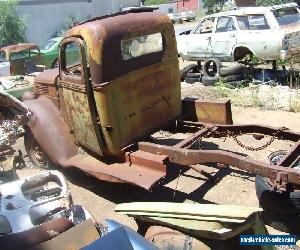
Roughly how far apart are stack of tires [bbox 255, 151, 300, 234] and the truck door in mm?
2364

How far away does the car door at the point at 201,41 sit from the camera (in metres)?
12.8

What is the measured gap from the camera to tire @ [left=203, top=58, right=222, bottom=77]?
453 inches

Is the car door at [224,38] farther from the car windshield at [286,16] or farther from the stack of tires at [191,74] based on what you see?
the car windshield at [286,16]

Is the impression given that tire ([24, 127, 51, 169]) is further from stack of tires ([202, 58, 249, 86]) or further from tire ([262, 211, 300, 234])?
stack of tires ([202, 58, 249, 86])

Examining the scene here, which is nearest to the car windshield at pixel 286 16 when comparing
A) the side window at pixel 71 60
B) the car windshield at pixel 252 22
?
the car windshield at pixel 252 22

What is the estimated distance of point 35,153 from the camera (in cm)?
Answer: 698

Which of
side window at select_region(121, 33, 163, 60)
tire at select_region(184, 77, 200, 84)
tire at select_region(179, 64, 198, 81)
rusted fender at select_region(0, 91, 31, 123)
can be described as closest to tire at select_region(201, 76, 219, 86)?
tire at select_region(184, 77, 200, 84)

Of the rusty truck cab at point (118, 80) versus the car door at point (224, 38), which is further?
the car door at point (224, 38)

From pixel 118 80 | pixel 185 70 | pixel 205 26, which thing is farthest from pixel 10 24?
pixel 118 80

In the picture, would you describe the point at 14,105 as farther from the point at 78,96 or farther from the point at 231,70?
the point at 231,70

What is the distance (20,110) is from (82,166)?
3.80 feet

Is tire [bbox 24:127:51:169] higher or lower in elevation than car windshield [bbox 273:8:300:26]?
lower

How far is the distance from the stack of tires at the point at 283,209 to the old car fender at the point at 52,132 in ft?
9.78

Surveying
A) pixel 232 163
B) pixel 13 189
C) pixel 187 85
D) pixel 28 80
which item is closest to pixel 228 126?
pixel 232 163
